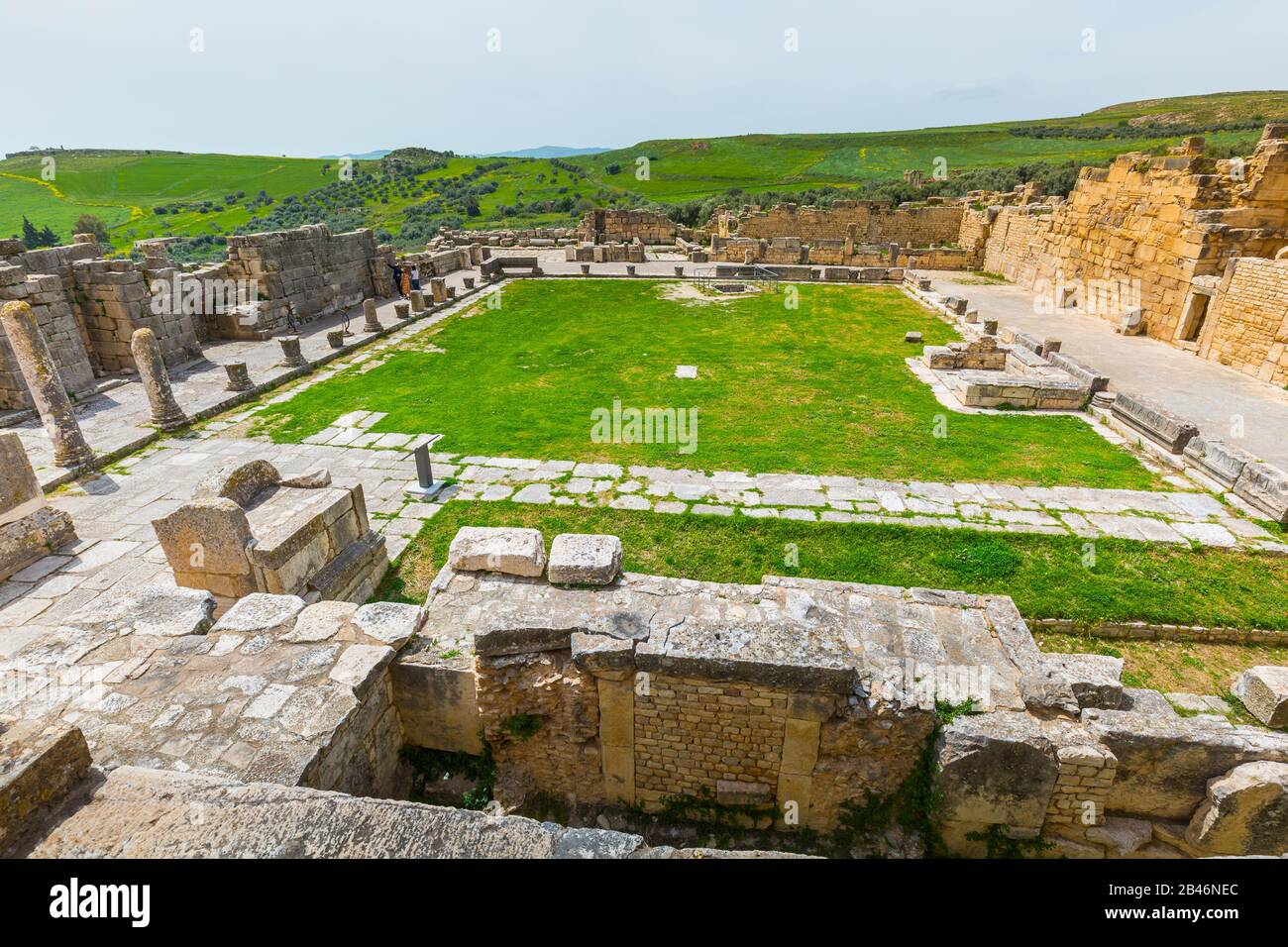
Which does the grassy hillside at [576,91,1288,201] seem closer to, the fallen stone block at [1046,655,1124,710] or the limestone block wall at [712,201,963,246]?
the limestone block wall at [712,201,963,246]

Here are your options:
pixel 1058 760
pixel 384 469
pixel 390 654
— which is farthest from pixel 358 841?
pixel 384 469

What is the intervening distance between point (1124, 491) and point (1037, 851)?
7.01 meters

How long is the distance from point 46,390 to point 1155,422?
1845cm

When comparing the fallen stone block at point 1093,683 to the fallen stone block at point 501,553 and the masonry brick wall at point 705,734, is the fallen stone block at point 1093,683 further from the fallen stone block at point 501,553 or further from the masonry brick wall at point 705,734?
the fallen stone block at point 501,553

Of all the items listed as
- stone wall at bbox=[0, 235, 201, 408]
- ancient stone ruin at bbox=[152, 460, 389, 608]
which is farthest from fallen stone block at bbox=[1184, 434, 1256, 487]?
stone wall at bbox=[0, 235, 201, 408]

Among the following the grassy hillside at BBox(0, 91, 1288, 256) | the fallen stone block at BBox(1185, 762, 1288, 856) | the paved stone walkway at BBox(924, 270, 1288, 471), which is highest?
the grassy hillside at BBox(0, 91, 1288, 256)

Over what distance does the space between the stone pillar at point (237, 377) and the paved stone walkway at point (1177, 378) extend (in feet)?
61.8

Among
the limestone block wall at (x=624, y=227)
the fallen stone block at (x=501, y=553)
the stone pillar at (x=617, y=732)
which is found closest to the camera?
the stone pillar at (x=617, y=732)

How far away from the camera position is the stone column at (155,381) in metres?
11.1

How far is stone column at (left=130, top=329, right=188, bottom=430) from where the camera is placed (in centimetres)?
1108

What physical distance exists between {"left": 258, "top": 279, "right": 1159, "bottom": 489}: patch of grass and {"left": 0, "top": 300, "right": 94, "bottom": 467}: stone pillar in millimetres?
2679

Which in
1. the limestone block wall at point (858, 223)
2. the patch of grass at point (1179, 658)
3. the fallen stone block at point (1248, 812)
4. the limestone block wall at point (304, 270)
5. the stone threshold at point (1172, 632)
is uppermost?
the limestone block wall at point (858, 223)

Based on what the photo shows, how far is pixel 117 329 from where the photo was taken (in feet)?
46.6

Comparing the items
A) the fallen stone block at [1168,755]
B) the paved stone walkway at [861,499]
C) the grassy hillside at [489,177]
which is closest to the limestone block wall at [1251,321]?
the paved stone walkway at [861,499]
